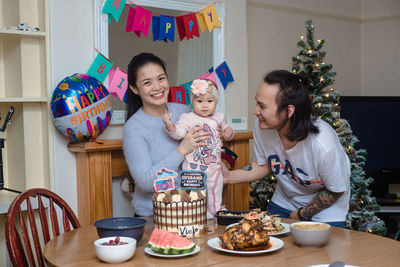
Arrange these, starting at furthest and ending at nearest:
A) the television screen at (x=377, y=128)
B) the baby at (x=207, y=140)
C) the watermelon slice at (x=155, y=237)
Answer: the television screen at (x=377, y=128) → the baby at (x=207, y=140) → the watermelon slice at (x=155, y=237)

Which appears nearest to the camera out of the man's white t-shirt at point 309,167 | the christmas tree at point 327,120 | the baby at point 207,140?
the man's white t-shirt at point 309,167

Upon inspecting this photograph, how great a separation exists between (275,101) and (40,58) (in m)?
1.42

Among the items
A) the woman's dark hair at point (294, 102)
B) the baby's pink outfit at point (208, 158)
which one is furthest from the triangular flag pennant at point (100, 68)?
the woman's dark hair at point (294, 102)

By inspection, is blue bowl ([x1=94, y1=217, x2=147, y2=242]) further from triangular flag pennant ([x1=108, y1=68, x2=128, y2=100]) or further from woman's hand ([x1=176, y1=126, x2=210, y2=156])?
triangular flag pennant ([x1=108, y1=68, x2=128, y2=100])

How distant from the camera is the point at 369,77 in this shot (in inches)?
201

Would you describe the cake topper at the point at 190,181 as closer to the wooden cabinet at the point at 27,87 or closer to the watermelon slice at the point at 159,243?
the watermelon slice at the point at 159,243

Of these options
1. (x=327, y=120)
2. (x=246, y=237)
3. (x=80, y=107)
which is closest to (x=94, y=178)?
(x=80, y=107)

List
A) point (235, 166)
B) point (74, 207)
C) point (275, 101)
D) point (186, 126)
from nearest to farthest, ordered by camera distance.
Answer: point (275, 101)
point (186, 126)
point (74, 207)
point (235, 166)

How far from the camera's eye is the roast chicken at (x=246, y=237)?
1.52 meters

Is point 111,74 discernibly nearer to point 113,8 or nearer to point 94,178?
point 113,8

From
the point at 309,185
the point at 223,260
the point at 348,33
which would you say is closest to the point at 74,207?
the point at 309,185

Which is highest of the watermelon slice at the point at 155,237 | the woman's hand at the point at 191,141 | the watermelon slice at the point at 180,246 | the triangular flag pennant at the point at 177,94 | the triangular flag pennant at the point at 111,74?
the triangular flag pennant at the point at 111,74

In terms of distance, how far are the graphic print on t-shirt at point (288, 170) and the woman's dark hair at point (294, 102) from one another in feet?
0.49

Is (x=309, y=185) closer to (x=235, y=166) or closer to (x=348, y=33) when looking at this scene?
(x=235, y=166)
